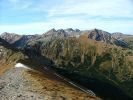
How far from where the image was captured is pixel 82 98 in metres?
57.6

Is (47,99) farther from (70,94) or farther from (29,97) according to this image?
(70,94)

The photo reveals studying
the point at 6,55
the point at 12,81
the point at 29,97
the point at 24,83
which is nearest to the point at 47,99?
the point at 29,97

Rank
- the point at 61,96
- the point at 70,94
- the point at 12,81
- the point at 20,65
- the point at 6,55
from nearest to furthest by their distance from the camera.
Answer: the point at 61,96 < the point at 70,94 < the point at 12,81 < the point at 20,65 < the point at 6,55

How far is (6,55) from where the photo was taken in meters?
147

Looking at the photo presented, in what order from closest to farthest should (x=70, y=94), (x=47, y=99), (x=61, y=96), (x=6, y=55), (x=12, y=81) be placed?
(x=47, y=99), (x=61, y=96), (x=70, y=94), (x=12, y=81), (x=6, y=55)

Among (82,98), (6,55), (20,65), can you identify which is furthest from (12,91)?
(6,55)

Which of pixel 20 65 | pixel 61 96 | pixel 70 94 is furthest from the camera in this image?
pixel 20 65

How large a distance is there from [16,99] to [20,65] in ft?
147

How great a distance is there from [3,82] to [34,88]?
11.8 m

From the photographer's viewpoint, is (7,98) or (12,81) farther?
(12,81)

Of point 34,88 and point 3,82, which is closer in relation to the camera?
point 34,88

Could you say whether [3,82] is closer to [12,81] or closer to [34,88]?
[12,81]

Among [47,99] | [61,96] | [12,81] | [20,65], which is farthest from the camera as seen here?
[20,65]

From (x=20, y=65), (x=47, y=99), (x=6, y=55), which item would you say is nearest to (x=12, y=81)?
(x=47, y=99)
